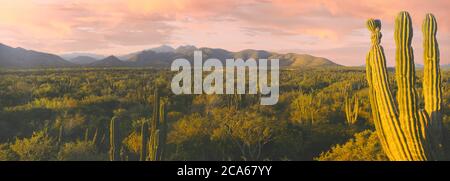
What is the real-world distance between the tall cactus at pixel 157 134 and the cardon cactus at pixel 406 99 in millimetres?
7561

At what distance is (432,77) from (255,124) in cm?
999

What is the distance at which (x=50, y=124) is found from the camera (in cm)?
2233

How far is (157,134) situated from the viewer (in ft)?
51.7

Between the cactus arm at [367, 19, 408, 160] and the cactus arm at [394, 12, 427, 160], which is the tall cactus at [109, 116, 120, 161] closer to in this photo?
the cactus arm at [367, 19, 408, 160]

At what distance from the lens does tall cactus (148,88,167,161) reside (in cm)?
1584

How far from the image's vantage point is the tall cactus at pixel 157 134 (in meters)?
15.8

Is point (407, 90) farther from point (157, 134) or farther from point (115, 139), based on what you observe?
point (115, 139)

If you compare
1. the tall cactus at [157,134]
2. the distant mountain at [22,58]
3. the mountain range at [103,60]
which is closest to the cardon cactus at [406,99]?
the tall cactus at [157,134]

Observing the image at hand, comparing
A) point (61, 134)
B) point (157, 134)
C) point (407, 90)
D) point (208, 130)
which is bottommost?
point (61, 134)

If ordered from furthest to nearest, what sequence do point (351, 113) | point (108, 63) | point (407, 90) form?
point (108, 63), point (351, 113), point (407, 90)

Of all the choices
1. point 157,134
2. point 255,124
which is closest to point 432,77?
point 157,134
